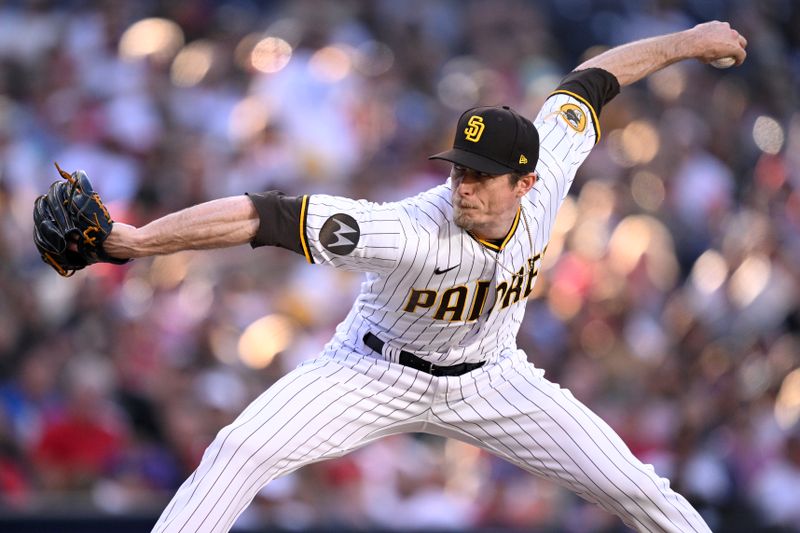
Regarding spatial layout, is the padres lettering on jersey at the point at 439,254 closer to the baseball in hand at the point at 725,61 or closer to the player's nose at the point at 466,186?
the player's nose at the point at 466,186

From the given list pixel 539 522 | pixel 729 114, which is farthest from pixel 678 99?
pixel 539 522

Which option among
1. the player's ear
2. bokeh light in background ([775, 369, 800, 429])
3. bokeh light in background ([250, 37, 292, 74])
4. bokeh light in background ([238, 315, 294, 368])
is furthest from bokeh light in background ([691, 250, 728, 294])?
the player's ear

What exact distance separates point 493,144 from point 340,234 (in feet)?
1.89

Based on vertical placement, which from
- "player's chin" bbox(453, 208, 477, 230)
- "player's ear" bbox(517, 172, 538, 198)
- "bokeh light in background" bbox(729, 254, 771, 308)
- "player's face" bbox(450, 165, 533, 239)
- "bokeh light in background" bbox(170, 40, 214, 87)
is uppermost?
"bokeh light in background" bbox(170, 40, 214, 87)

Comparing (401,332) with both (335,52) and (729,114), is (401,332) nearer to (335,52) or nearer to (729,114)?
(335,52)

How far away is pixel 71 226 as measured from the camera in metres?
4.00

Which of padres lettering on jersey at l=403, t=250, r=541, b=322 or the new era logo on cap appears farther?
padres lettering on jersey at l=403, t=250, r=541, b=322

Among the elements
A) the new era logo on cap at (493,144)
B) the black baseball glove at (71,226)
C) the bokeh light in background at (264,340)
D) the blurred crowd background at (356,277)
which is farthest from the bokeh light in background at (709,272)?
the black baseball glove at (71,226)

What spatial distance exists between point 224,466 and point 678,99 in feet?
21.3

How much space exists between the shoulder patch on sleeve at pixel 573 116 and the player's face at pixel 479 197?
1.81 feet

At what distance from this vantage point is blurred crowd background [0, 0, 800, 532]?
7.11 metres

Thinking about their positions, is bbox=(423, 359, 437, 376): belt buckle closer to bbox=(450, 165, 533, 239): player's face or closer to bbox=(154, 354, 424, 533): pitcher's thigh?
bbox=(154, 354, 424, 533): pitcher's thigh

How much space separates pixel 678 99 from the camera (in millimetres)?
9883

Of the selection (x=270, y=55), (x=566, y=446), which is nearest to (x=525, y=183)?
(x=566, y=446)
